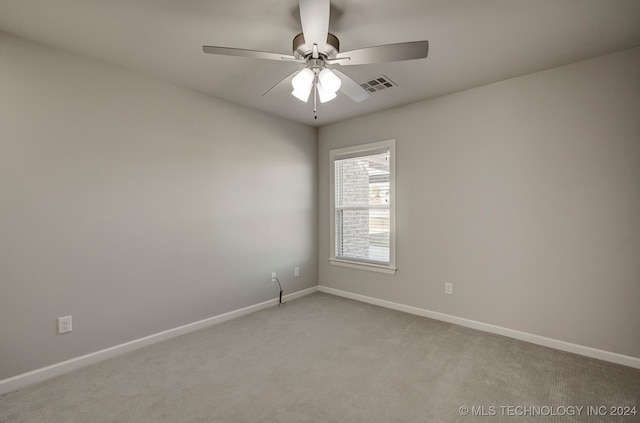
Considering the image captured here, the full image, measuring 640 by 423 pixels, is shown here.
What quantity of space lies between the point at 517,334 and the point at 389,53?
2.80 meters

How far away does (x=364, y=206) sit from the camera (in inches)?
162

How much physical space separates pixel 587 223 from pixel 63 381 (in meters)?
4.31

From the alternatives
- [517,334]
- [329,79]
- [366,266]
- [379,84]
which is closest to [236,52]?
[329,79]

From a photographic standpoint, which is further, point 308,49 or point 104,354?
point 104,354

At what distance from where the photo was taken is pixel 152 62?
2574 mm

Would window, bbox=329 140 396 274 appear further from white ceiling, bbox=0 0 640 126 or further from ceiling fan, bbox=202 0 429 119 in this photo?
ceiling fan, bbox=202 0 429 119

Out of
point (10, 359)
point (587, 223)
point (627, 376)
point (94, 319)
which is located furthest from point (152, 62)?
point (627, 376)

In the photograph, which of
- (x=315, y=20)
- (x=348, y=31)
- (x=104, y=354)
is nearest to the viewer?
(x=315, y=20)

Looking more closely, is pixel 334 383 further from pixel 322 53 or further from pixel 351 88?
pixel 322 53

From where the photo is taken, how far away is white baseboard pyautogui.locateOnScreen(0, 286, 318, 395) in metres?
2.14

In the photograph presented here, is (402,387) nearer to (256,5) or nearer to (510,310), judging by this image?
(510,310)

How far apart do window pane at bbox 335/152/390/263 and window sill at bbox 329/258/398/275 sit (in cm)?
8

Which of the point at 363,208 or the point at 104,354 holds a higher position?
the point at 363,208

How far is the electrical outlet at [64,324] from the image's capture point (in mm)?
2340
